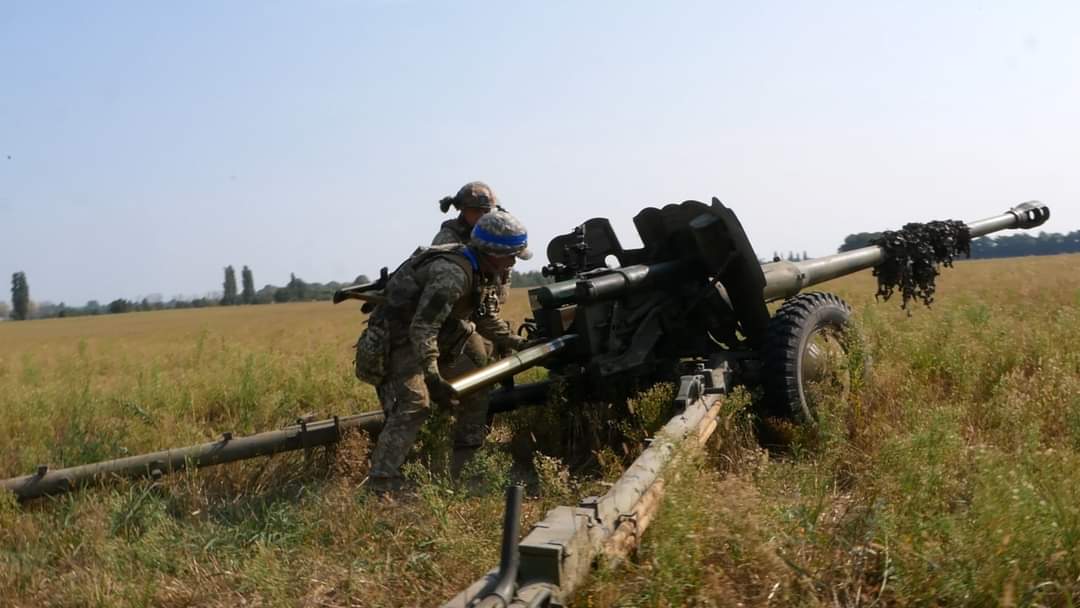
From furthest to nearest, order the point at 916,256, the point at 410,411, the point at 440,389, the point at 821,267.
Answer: the point at 916,256 < the point at 821,267 < the point at 410,411 < the point at 440,389

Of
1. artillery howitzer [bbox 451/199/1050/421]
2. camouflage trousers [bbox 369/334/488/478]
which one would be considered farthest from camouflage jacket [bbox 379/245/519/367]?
artillery howitzer [bbox 451/199/1050/421]

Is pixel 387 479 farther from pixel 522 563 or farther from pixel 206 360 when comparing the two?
pixel 206 360

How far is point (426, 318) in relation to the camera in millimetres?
5102

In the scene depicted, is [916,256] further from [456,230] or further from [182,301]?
[182,301]

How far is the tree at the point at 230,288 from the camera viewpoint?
288 ft

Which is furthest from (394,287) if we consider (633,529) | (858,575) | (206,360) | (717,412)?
(206,360)

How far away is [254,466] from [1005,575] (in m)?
4.45

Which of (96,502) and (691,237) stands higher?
(691,237)

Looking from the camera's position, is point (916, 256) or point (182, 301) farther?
point (182, 301)

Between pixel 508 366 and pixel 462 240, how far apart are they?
141cm

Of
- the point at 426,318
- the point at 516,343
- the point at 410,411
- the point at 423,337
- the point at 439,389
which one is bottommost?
the point at 410,411

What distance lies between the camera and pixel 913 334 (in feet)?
24.5

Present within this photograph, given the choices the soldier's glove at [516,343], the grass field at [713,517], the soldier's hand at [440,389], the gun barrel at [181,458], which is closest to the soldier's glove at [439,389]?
the soldier's hand at [440,389]

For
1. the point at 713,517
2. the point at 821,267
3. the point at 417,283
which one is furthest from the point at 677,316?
the point at 713,517
